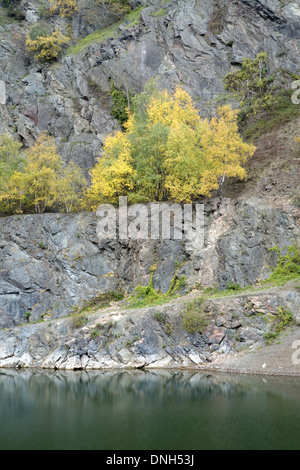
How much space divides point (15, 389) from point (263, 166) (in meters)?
32.1

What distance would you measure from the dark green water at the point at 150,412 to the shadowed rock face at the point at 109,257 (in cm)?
1097

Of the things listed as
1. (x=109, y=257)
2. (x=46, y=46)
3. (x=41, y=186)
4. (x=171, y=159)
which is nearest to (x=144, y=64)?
(x=46, y=46)

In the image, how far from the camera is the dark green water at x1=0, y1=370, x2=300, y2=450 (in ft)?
51.3

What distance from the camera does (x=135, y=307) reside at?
3494 centimetres

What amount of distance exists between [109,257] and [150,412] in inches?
903

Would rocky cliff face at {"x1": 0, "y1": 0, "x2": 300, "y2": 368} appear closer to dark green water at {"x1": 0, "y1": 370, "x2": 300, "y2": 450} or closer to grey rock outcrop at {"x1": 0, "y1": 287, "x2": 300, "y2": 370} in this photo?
grey rock outcrop at {"x1": 0, "y1": 287, "x2": 300, "y2": 370}

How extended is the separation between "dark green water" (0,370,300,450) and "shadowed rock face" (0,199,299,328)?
10970 mm

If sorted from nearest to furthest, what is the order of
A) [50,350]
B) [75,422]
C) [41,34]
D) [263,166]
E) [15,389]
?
[75,422] → [15,389] → [50,350] → [263,166] → [41,34]

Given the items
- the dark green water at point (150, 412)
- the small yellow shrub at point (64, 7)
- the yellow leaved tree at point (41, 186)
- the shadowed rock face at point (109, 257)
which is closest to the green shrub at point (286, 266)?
the shadowed rock face at point (109, 257)

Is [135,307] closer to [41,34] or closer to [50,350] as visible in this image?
[50,350]

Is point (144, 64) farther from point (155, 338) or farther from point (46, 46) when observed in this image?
point (155, 338)

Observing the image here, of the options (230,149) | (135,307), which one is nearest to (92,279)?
(135,307)

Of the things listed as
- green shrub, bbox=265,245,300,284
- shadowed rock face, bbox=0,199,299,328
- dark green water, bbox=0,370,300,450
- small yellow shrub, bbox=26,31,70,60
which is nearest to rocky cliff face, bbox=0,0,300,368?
shadowed rock face, bbox=0,199,299,328

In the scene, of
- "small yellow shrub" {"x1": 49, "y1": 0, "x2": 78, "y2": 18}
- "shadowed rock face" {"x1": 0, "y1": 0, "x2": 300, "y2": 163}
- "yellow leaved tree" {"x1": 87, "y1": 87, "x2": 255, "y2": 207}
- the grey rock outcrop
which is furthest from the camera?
"small yellow shrub" {"x1": 49, "y1": 0, "x2": 78, "y2": 18}
